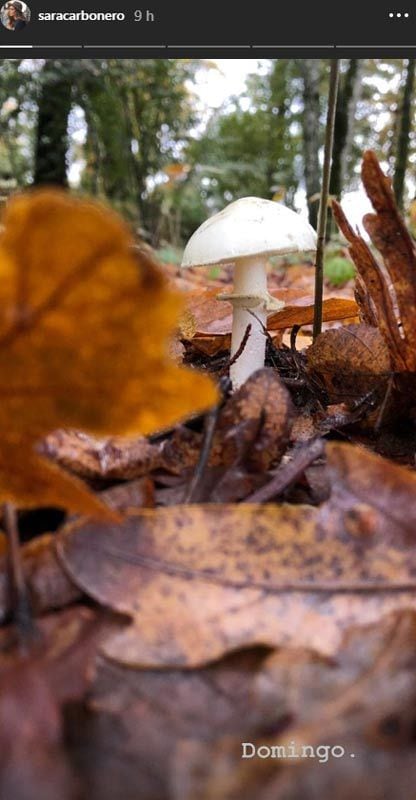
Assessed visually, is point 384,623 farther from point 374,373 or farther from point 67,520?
point 374,373

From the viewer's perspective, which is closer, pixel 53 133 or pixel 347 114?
pixel 347 114

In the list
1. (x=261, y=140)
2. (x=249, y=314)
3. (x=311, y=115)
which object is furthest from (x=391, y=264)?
(x=261, y=140)

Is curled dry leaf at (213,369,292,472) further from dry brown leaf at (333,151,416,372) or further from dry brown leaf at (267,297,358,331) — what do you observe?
dry brown leaf at (267,297,358,331)

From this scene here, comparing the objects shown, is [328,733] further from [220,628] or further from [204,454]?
[204,454]
